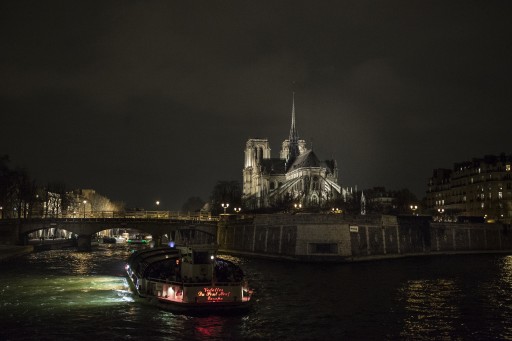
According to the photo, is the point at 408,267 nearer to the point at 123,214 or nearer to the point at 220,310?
the point at 220,310

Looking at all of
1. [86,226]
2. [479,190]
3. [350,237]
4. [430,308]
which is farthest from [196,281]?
[479,190]

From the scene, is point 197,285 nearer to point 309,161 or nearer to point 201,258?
point 201,258

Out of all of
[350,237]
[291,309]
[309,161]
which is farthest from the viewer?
[309,161]

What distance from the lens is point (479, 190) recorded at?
462ft

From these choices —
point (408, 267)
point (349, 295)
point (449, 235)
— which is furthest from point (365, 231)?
point (349, 295)

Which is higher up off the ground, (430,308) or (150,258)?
(150,258)

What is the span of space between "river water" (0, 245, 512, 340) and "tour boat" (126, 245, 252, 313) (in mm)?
851

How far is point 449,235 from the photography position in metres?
90.6

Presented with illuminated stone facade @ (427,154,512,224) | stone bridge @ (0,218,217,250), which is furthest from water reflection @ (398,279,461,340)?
illuminated stone facade @ (427,154,512,224)

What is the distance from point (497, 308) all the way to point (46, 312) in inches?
1097

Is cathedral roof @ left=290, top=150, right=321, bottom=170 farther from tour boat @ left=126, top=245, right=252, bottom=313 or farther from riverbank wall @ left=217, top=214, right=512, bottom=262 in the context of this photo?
tour boat @ left=126, top=245, right=252, bottom=313

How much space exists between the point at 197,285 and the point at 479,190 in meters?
121

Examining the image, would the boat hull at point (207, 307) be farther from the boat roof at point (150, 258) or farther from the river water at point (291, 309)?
the boat roof at point (150, 258)

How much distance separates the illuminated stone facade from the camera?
132m
